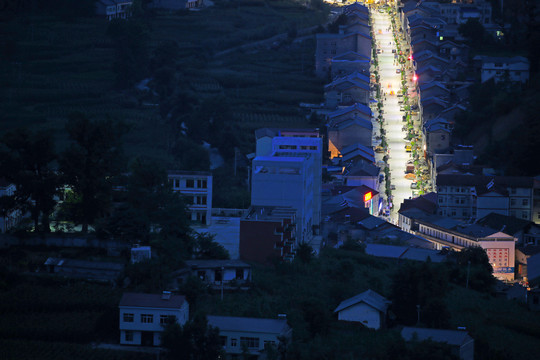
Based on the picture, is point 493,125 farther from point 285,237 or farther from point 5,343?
point 5,343

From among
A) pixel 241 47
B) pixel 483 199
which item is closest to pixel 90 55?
pixel 241 47

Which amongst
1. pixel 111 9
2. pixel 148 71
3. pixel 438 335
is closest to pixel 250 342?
pixel 438 335

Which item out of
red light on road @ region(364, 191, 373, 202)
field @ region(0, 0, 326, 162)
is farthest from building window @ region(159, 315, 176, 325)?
field @ region(0, 0, 326, 162)

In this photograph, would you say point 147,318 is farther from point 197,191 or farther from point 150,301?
point 197,191

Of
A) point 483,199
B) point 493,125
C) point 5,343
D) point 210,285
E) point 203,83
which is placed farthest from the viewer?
point 203,83

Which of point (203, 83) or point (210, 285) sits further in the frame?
point (203, 83)

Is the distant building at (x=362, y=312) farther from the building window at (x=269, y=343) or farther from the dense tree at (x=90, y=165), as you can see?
the dense tree at (x=90, y=165)

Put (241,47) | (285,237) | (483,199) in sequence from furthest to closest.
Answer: (241,47), (483,199), (285,237)
